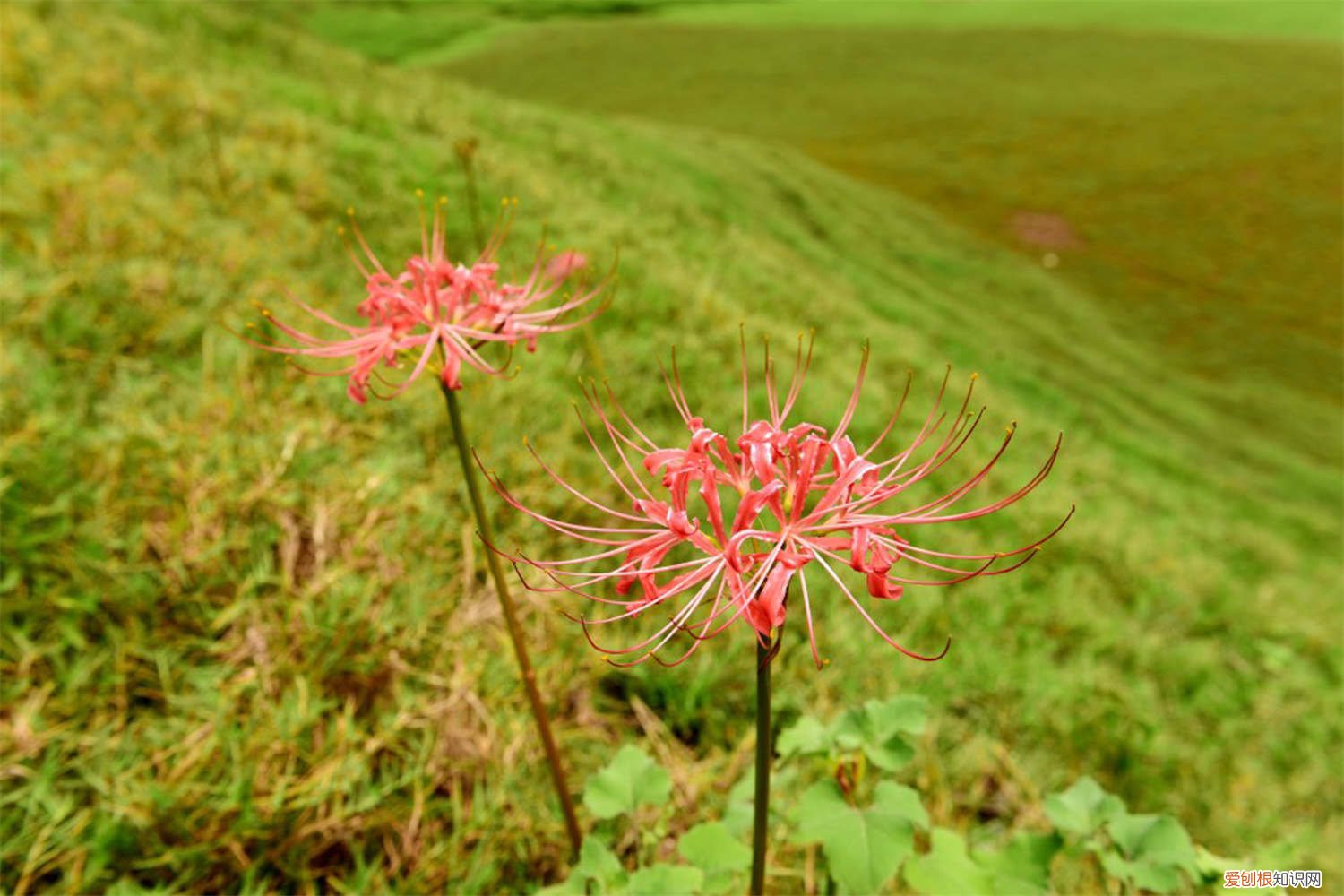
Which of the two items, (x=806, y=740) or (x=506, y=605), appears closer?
(x=506, y=605)

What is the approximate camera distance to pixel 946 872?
178 centimetres

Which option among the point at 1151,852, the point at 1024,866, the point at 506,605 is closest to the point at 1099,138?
the point at 1151,852

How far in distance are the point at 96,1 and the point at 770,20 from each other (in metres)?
57.3

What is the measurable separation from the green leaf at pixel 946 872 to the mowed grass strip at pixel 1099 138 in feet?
63.9

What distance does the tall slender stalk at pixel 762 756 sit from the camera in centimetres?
125

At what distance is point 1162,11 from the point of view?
56031mm

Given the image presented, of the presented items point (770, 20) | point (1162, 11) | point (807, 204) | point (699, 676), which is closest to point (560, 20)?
point (770, 20)

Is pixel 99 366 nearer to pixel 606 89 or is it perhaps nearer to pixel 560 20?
pixel 606 89

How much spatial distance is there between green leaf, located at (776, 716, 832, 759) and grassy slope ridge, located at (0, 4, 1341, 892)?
2.65 ft

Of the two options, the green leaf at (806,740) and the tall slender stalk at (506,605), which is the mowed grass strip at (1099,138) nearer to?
the green leaf at (806,740)

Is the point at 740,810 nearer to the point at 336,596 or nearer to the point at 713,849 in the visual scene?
the point at 713,849

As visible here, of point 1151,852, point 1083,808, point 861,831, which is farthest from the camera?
point 1083,808

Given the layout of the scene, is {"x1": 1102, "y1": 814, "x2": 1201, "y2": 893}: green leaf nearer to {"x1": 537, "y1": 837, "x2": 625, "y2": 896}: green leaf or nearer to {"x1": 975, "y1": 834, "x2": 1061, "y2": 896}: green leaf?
{"x1": 975, "y1": 834, "x2": 1061, "y2": 896}: green leaf

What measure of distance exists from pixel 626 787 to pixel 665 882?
0.31 metres
